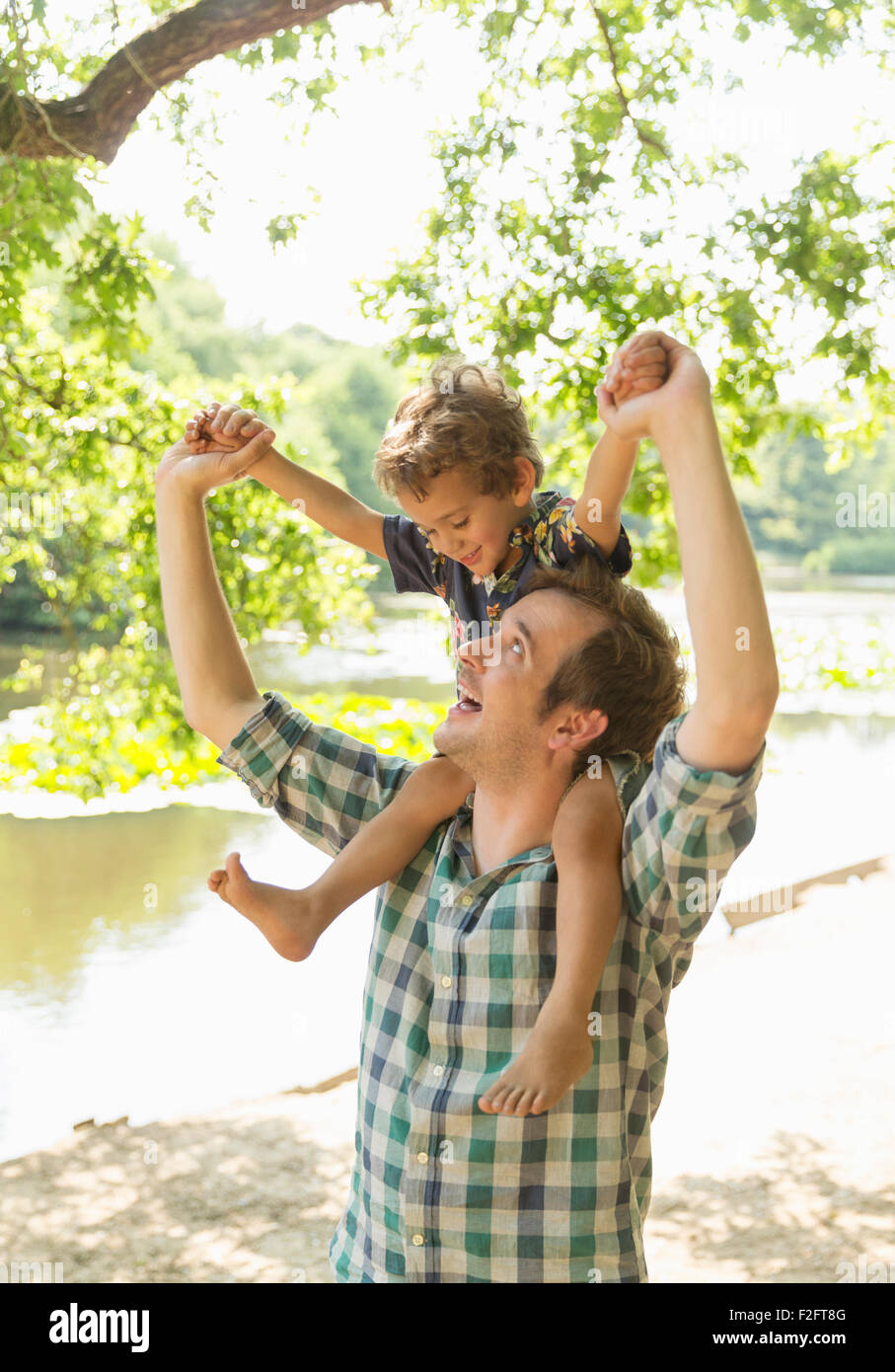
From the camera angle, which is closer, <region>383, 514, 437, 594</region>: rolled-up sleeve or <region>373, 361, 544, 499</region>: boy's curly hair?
<region>373, 361, 544, 499</region>: boy's curly hair

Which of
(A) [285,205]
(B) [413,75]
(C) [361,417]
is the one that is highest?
(C) [361,417]

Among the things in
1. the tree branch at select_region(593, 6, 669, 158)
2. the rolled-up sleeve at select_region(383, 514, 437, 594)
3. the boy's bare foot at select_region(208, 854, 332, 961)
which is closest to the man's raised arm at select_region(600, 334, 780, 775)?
the boy's bare foot at select_region(208, 854, 332, 961)

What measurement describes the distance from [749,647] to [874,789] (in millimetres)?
10312

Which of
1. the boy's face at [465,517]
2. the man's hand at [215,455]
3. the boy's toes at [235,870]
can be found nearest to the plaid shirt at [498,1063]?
the boy's toes at [235,870]

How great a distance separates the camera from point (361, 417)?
2967 cm

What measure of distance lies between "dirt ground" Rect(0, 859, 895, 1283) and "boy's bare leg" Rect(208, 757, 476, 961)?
2.31m

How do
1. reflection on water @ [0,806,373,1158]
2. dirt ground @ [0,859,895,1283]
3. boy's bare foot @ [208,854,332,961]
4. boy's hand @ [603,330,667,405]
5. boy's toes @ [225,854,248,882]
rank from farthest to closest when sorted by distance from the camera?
reflection on water @ [0,806,373,1158] < dirt ground @ [0,859,895,1283] < boy's bare foot @ [208,854,332,961] < boy's toes @ [225,854,248,882] < boy's hand @ [603,330,667,405]

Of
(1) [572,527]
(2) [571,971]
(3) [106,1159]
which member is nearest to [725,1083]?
(3) [106,1159]

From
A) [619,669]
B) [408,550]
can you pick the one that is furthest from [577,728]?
[408,550]

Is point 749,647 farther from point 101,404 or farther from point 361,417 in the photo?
point 361,417

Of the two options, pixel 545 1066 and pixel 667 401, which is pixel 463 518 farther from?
pixel 545 1066

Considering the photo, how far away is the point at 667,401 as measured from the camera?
112 cm

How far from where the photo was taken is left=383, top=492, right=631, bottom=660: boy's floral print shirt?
1927mm

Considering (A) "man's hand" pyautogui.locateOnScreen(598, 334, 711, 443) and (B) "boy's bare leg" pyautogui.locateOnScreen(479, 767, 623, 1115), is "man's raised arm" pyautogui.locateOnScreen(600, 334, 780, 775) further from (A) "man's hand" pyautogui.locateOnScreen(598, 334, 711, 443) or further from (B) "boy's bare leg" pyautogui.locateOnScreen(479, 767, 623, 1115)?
(B) "boy's bare leg" pyautogui.locateOnScreen(479, 767, 623, 1115)
